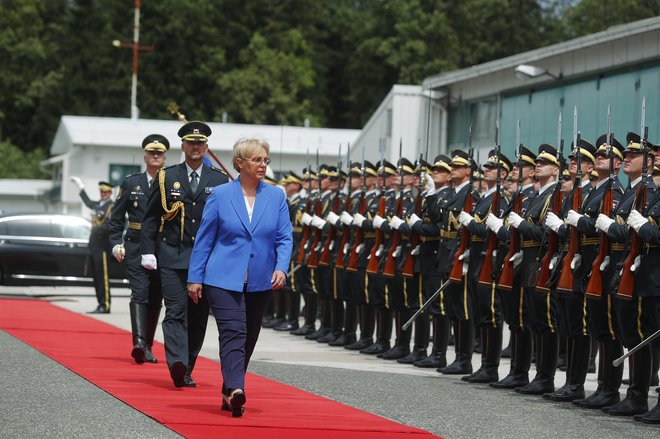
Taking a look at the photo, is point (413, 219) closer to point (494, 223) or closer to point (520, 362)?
point (494, 223)

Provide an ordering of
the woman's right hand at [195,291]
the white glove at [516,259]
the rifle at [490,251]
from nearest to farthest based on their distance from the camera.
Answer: the woman's right hand at [195,291], the white glove at [516,259], the rifle at [490,251]

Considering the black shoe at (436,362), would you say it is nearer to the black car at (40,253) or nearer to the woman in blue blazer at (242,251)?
the woman in blue blazer at (242,251)

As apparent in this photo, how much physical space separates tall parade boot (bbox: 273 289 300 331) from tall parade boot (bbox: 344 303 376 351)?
2.85 meters

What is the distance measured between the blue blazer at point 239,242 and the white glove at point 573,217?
234cm

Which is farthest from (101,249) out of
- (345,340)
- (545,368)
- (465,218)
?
(545,368)

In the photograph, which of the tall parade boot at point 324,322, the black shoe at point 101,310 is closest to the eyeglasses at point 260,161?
the tall parade boot at point 324,322

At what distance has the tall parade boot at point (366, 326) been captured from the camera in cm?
1577

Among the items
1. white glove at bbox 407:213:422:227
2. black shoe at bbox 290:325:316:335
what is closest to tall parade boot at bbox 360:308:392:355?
white glove at bbox 407:213:422:227

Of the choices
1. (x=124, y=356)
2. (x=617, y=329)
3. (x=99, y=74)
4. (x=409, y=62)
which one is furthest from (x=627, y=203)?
(x=99, y=74)

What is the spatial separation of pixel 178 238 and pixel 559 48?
1386cm

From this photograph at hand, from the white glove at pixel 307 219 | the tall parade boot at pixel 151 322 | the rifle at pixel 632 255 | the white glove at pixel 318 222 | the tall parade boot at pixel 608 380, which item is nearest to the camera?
the rifle at pixel 632 255

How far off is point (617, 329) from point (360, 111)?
5727cm

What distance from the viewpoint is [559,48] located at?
23734 mm

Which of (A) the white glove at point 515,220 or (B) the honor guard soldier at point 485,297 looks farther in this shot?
(B) the honor guard soldier at point 485,297
